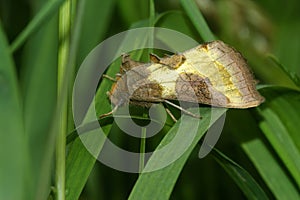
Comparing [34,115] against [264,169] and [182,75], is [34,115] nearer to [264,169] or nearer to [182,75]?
[182,75]

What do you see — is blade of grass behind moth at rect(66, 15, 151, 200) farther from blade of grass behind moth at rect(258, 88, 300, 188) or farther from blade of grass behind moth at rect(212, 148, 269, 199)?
blade of grass behind moth at rect(258, 88, 300, 188)

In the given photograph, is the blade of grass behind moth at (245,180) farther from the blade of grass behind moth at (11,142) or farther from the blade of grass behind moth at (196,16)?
the blade of grass behind moth at (11,142)

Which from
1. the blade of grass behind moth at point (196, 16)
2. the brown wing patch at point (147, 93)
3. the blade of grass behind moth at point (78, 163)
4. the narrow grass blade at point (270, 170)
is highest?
the blade of grass behind moth at point (196, 16)

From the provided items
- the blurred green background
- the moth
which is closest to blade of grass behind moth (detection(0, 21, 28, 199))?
the blurred green background

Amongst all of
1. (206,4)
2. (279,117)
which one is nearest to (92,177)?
(206,4)

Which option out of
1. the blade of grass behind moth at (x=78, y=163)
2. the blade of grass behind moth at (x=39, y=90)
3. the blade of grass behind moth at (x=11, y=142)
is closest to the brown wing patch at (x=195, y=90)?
the blade of grass behind moth at (x=78, y=163)

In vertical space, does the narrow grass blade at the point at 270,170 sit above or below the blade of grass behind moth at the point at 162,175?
below

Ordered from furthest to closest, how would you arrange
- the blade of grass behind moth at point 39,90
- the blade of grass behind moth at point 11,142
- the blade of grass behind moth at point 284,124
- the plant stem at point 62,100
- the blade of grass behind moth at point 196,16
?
1. the blade of grass behind moth at point 39,90
2. the blade of grass behind moth at point 284,124
3. the blade of grass behind moth at point 196,16
4. the plant stem at point 62,100
5. the blade of grass behind moth at point 11,142
